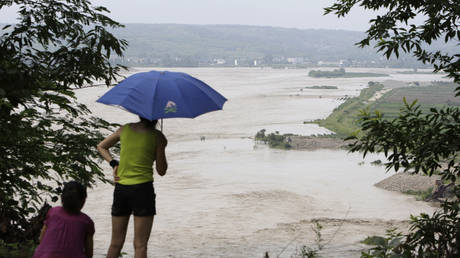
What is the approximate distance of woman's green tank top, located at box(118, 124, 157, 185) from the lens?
15.1ft

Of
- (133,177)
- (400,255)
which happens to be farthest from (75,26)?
(400,255)

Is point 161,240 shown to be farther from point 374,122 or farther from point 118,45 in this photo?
point 374,122

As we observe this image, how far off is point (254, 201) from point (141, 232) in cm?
2157

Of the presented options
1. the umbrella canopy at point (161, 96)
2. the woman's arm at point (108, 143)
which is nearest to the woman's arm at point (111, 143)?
the woman's arm at point (108, 143)

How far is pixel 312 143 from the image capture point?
42.2 meters

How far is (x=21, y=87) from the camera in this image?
5762 millimetres

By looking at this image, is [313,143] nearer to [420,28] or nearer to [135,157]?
[420,28]

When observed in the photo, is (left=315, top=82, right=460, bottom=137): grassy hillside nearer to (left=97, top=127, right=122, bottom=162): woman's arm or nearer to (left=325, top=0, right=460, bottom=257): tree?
(left=325, top=0, right=460, bottom=257): tree

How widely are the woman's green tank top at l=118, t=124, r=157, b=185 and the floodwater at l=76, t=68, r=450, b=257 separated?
18.3ft

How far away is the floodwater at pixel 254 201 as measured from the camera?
18609 mm

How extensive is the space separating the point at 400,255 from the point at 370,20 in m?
2.62

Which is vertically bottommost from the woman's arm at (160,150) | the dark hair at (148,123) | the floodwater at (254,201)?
the floodwater at (254,201)

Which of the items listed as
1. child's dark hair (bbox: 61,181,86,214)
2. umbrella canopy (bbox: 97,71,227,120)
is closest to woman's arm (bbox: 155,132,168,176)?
umbrella canopy (bbox: 97,71,227,120)

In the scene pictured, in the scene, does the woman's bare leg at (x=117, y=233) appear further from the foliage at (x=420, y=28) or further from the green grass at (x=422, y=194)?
the green grass at (x=422, y=194)
